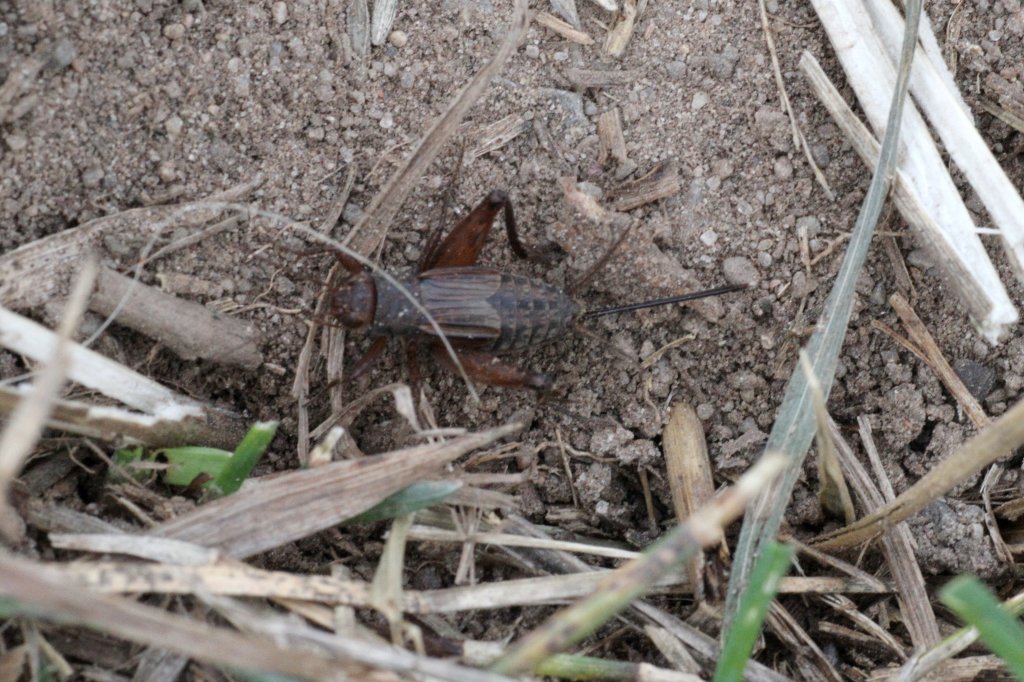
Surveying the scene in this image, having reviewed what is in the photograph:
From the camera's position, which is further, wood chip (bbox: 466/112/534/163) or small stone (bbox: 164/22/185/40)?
wood chip (bbox: 466/112/534/163)

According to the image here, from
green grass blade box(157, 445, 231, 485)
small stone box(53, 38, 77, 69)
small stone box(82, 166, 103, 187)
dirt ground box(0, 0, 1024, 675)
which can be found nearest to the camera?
green grass blade box(157, 445, 231, 485)

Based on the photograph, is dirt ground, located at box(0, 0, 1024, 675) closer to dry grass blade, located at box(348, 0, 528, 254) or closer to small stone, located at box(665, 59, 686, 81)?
small stone, located at box(665, 59, 686, 81)

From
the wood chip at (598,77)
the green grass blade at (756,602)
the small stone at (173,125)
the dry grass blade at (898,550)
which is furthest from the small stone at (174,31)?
the dry grass blade at (898,550)

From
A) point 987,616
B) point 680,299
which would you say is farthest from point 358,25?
point 987,616

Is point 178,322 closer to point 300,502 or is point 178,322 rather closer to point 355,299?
point 355,299

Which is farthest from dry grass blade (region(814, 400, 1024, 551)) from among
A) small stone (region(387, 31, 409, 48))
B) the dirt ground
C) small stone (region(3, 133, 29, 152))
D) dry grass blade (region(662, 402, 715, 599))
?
small stone (region(3, 133, 29, 152))

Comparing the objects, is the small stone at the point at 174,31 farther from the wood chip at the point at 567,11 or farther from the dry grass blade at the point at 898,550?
the dry grass blade at the point at 898,550
